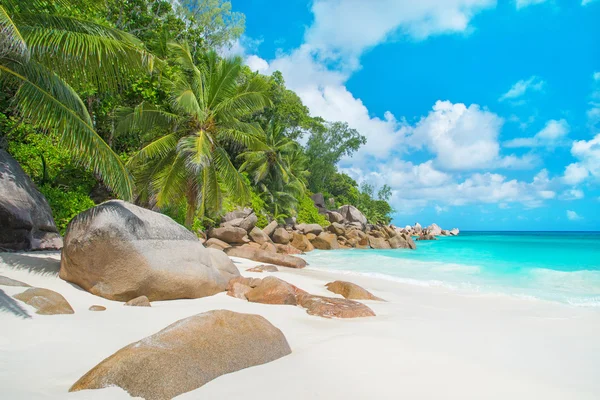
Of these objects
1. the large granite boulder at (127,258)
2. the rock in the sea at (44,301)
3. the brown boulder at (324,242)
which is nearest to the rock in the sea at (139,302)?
the large granite boulder at (127,258)

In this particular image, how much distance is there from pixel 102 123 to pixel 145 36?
5.12 meters

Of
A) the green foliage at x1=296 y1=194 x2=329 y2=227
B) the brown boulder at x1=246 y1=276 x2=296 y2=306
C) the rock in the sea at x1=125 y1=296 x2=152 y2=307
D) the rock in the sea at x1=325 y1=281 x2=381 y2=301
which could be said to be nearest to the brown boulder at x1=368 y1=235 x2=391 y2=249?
the green foliage at x1=296 y1=194 x2=329 y2=227

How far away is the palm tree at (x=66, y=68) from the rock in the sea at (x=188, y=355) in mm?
4183

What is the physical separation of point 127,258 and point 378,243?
28875 millimetres

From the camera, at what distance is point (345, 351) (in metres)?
3.77

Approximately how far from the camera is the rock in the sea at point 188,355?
2.50m

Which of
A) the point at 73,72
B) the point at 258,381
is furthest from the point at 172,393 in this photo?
the point at 73,72

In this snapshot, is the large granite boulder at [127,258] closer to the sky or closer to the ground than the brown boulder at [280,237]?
closer to the ground

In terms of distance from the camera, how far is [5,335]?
324 cm

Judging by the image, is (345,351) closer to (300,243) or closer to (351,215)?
(300,243)

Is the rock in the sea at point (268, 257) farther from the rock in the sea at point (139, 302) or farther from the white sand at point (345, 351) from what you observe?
the rock in the sea at point (139, 302)

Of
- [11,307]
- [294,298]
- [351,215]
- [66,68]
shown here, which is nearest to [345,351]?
[294,298]

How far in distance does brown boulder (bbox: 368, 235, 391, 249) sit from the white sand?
25.9 metres

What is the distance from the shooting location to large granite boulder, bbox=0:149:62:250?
23.9 feet
